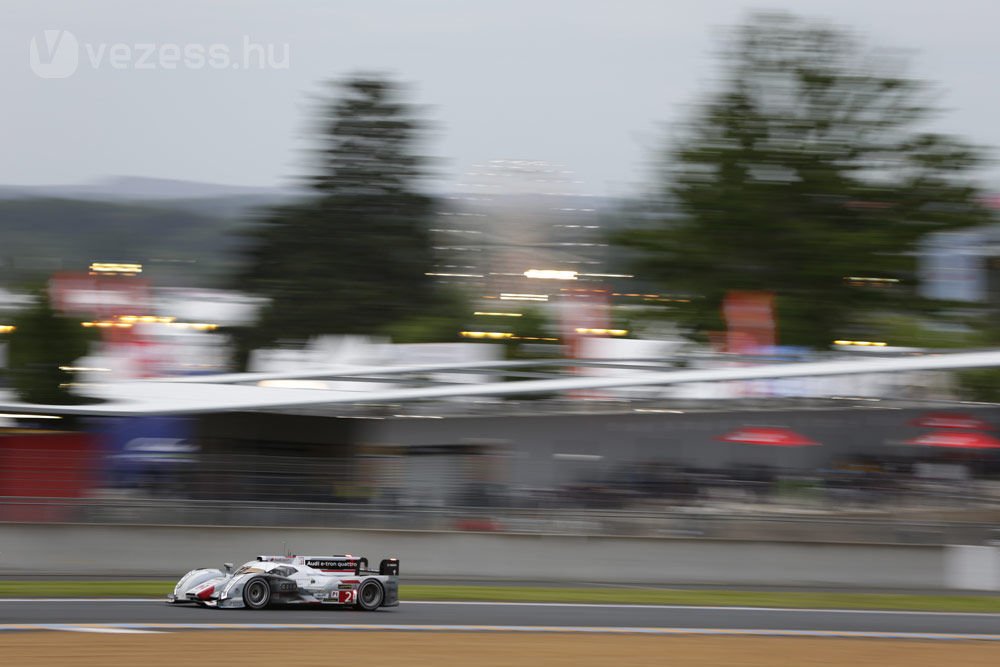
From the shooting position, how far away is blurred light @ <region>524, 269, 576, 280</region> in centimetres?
8481

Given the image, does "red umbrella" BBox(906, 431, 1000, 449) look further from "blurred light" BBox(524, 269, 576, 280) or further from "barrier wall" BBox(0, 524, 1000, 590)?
"blurred light" BBox(524, 269, 576, 280)

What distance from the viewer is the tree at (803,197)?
3659 centimetres

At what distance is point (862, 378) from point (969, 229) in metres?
18.7

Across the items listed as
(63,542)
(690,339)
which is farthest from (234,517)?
(690,339)

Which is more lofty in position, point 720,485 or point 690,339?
point 690,339

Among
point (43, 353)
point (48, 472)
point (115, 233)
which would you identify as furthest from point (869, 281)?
point (115, 233)

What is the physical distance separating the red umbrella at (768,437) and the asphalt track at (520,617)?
18.9ft

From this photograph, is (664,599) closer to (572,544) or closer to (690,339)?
(572,544)

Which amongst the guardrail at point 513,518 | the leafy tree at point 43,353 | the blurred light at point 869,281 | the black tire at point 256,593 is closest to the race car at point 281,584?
the black tire at point 256,593

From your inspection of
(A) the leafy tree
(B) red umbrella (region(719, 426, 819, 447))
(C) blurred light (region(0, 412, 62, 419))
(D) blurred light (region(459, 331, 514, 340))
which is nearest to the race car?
(B) red umbrella (region(719, 426, 819, 447))

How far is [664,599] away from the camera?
1519cm

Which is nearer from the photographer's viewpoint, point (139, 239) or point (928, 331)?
point (928, 331)

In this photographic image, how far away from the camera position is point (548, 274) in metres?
86.8

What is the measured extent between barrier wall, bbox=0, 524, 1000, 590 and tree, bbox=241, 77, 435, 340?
35265 mm
